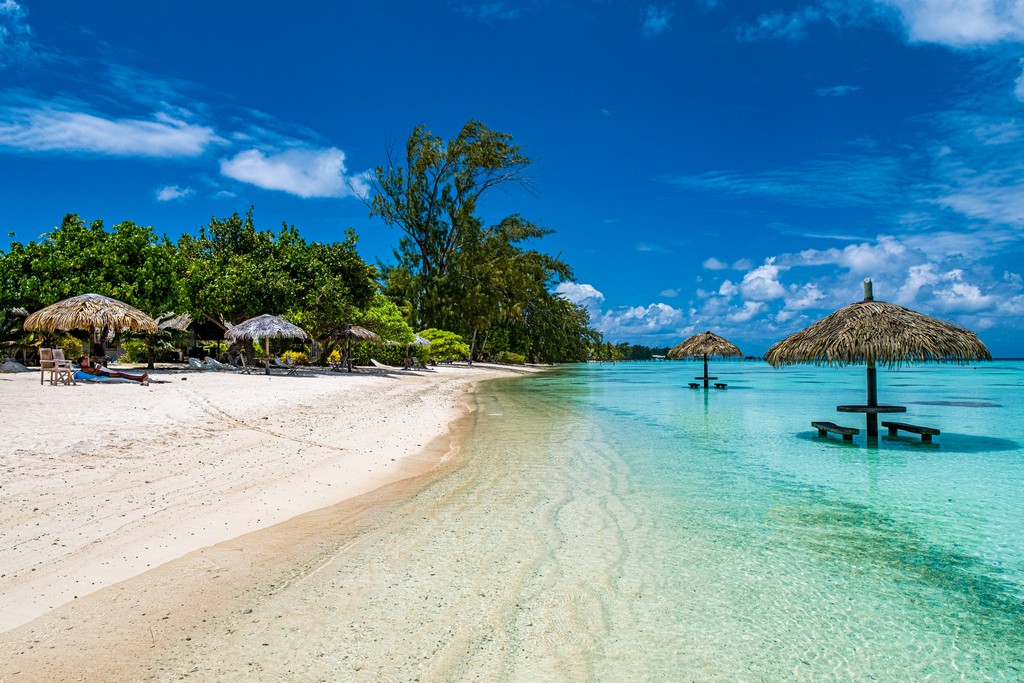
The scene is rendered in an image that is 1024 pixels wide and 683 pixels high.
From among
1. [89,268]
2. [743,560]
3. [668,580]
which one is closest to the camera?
[668,580]

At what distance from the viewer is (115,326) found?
1617cm

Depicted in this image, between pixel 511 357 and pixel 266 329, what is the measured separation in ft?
114

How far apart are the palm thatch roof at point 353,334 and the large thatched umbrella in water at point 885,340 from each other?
19.4 m

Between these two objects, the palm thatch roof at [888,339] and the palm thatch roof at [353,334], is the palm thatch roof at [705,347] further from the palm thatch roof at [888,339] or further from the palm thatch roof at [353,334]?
the palm thatch roof at [888,339]

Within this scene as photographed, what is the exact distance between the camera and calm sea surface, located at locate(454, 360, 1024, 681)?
9.84 ft

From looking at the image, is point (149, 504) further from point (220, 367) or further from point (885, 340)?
point (220, 367)

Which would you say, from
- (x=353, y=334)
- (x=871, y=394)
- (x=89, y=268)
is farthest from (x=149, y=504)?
(x=353, y=334)

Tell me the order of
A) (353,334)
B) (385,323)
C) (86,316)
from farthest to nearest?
(385,323) → (353,334) → (86,316)

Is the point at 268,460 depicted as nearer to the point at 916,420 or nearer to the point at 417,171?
the point at 916,420

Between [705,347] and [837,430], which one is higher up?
[705,347]

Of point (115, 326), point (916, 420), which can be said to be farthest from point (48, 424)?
point (916, 420)

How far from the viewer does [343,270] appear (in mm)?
25406

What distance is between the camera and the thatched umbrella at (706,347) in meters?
26.0

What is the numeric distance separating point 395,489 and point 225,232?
81.4 feet
